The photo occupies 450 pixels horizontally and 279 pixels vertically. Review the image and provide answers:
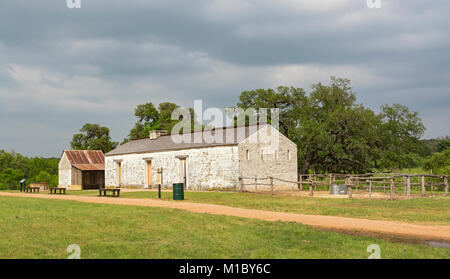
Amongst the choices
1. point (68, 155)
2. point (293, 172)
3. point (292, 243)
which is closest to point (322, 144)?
point (293, 172)

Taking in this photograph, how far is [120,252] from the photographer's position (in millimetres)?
8148

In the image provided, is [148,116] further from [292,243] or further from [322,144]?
[292,243]

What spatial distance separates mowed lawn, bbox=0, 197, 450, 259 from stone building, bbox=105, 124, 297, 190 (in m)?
15.8

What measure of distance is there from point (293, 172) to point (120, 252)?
1033 inches

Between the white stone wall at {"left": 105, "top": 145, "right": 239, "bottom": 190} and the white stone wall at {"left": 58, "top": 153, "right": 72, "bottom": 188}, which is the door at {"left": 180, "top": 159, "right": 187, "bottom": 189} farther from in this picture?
the white stone wall at {"left": 58, "top": 153, "right": 72, "bottom": 188}

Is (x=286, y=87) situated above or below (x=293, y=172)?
above

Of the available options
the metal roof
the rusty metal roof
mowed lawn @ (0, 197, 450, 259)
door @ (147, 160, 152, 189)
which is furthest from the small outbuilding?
mowed lawn @ (0, 197, 450, 259)

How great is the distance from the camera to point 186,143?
3294 centimetres

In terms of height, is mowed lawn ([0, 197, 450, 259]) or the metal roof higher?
the metal roof

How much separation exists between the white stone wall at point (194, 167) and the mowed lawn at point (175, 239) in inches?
614

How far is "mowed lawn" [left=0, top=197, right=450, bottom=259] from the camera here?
809 centimetres

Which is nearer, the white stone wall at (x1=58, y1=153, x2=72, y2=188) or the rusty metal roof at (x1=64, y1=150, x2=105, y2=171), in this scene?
the white stone wall at (x1=58, y1=153, x2=72, y2=188)

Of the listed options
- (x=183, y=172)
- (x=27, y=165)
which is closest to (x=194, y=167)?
(x=183, y=172)

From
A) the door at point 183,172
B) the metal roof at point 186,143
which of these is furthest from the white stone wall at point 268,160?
the door at point 183,172
